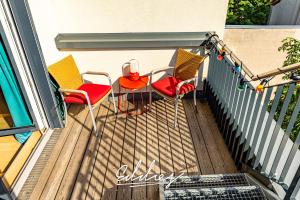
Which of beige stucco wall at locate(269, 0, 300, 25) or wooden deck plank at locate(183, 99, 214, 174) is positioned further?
beige stucco wall at locate(269, 0, 300, 25)

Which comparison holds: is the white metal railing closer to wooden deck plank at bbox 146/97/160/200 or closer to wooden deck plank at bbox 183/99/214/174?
wooden deck plank at bbox 183/99/214/174

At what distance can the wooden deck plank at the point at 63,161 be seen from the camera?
238 cm

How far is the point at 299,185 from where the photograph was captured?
5.51 feet

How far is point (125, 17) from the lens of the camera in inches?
129

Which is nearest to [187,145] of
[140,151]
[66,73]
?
[140,151]

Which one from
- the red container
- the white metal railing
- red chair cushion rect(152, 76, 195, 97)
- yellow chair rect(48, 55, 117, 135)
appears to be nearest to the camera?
the white metal railing

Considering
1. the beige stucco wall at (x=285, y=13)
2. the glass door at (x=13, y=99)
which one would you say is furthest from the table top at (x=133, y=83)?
the beige stucco wall at (x=285, y=13)

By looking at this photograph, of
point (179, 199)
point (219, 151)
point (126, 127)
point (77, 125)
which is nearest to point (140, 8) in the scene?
point (126, 127)

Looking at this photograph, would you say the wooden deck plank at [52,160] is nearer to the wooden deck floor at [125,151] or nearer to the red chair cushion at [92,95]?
the wooden deck floor at [125,151]

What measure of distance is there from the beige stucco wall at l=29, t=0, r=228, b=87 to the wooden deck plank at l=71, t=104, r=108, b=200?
1190 millimetres

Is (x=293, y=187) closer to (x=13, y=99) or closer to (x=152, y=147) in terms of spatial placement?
(x=152, y=147)

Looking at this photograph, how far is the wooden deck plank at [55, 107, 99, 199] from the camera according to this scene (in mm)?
2371

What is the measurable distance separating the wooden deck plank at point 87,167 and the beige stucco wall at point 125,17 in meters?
1.19

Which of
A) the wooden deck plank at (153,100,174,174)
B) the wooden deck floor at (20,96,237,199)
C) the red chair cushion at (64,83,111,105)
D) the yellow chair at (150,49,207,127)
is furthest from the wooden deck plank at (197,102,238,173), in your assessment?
the red chair cushion at (64,83,111,105)
